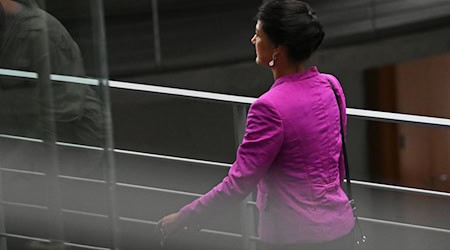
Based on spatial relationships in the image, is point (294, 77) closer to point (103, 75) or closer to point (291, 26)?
point (291, 26)

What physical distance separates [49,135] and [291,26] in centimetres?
71

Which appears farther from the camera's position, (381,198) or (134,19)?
(381,198)

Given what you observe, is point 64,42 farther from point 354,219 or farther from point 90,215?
point 354,219

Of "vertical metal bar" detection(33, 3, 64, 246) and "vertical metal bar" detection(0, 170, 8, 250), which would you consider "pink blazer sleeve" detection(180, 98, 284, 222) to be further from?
"vertical metal bar" detection(0, 170, 8, 250)

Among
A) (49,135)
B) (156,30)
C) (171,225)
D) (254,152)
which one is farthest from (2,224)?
(156,30)

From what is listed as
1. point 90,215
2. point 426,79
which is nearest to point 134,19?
point 426,79

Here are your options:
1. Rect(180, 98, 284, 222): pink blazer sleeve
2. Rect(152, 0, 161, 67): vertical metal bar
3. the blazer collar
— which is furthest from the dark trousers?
Rect(152, 0, 161, 67): vertical metal bar

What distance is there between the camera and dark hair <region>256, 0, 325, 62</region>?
110 inches

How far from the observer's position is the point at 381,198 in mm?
14281

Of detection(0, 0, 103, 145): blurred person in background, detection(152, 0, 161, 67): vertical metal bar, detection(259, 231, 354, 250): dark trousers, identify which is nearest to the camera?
detection(259, 231, 354, 250): dark trousers

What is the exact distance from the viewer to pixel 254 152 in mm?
2768

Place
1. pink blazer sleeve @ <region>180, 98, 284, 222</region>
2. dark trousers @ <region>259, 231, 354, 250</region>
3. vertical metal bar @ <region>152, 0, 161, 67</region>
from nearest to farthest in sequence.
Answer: pink blazer sleeve @ <region>180, 98, 284, 222</region>
dark trousers @ <region>259, 231, 354, 250</region>
vertical metal bar @ <region>152, 0, 161, 67</region>

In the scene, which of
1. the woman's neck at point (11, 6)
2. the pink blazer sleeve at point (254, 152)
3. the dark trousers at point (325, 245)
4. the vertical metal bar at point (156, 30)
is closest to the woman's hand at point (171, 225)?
the pink blazer sleeve at point (254, 152)

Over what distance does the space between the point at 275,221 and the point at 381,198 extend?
11.5 metres
